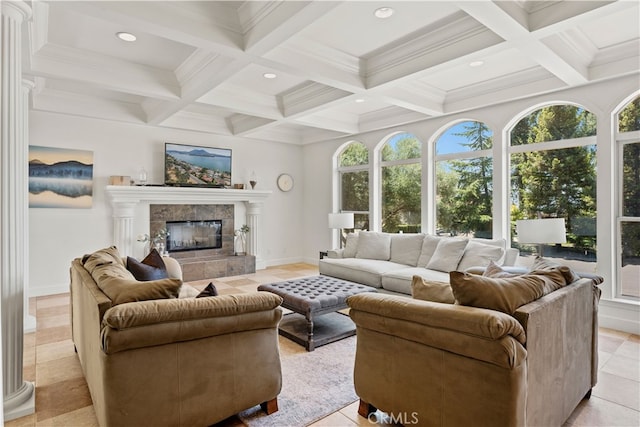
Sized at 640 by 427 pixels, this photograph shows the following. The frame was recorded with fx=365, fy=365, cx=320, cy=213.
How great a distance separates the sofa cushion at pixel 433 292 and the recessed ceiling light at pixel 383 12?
219 cm

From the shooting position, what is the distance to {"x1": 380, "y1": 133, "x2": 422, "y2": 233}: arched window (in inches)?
237

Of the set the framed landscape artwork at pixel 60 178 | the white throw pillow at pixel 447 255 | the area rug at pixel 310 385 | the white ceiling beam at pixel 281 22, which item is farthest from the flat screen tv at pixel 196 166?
the white throw pillow at pixel 447 255

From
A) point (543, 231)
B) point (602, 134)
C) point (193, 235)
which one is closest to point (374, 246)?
point (543, 231)

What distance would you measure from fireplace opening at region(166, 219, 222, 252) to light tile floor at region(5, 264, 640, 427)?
7.46 ft

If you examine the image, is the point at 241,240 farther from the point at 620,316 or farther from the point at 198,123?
the point at 620,316

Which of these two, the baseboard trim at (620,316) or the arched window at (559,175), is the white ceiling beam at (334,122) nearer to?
the arched window at (559,175)

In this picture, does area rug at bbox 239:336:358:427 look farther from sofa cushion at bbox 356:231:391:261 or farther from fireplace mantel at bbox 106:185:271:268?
fireplace mantel at bbox 106:185:271:268

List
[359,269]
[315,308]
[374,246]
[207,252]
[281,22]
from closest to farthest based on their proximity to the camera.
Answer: [281,22] < [315,308] < [359,269] < [374,246] < [207,252]

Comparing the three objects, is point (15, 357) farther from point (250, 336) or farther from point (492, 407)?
point (492, 407)

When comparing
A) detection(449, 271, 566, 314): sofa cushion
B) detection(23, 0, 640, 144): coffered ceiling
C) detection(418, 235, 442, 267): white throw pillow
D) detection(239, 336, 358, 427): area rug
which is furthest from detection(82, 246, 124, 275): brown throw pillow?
detection(418, 235, 442, 267): white throw pillow

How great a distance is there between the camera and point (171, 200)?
6.16 m

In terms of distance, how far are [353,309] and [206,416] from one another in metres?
1.01

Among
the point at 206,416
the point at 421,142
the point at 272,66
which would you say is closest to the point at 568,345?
the point at 206,416

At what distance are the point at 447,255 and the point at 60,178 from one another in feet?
17.8
